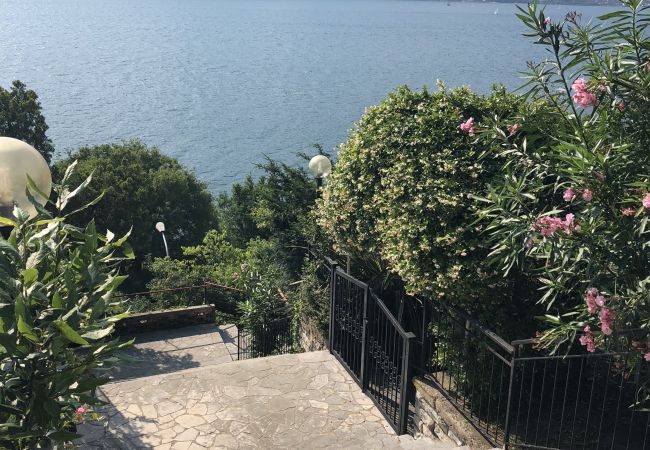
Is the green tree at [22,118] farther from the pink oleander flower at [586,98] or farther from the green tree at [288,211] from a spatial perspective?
the pink oleander flower at [586,98]

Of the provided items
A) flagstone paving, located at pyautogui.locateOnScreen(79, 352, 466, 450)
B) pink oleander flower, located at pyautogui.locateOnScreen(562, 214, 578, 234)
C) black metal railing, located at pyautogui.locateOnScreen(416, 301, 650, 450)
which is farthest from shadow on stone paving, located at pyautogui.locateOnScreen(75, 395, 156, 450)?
pink oleander flower, located at pyautogui.locateOnScreen(562, 214, 578, 234)

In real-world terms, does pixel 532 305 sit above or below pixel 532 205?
below

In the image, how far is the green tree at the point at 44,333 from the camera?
10.5ft

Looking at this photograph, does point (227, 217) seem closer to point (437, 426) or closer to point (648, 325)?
point (437, 426)

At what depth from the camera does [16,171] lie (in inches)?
168

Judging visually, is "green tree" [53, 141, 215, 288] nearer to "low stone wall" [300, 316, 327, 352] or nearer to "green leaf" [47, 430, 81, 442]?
"low stone wall" [300, 316, 327, 352]

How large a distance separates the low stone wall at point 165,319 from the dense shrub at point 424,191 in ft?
23.2

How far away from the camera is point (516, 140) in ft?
18.9

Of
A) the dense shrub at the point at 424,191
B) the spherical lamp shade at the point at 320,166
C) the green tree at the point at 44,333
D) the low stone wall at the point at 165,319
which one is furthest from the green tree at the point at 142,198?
the green tree at the point at 44,333

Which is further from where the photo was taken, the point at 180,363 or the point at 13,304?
the point at 180,363

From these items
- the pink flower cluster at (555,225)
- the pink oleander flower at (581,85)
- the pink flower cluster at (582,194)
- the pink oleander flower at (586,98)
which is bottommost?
the pink flower cluster at (555,225)

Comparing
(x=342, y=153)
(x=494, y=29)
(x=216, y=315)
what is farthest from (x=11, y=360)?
(x=494, y=29)

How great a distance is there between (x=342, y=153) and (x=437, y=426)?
11.1ft

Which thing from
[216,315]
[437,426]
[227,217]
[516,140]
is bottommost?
[227,217]
